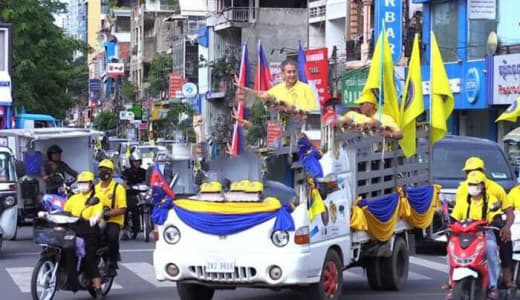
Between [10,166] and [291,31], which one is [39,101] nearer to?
[291,31]

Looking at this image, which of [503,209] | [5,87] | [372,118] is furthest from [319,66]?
[503,209]

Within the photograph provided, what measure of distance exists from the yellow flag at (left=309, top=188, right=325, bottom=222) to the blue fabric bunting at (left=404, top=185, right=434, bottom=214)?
2870 mm

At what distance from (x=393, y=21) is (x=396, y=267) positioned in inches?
1027

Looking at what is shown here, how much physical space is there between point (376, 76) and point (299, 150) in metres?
2.88

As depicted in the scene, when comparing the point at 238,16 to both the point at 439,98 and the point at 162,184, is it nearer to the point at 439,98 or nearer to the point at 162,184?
the point at 439,98

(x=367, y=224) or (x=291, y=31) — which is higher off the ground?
(x=291, y=31)

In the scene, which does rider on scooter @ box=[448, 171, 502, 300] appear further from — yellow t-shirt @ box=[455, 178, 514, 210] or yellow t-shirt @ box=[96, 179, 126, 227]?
yellow t-shirt @ box=[96, 179, 126, 227]

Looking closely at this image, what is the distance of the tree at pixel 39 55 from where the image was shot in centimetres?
4756

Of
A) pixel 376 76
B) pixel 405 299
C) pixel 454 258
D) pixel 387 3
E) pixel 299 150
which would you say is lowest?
pixel 405 299

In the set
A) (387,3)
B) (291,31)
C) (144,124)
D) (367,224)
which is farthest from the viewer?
(144,124)

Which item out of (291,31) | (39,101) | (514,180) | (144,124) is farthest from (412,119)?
(144,124)

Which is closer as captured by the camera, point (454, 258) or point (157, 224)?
point (454, 258)

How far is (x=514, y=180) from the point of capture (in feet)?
68.4

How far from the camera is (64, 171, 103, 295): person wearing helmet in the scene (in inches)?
526
